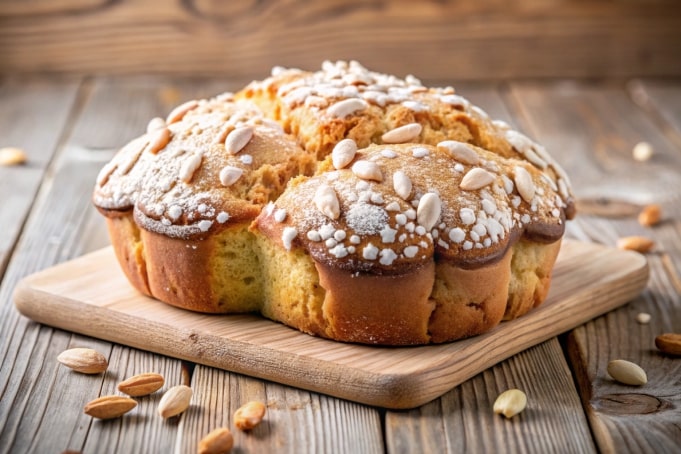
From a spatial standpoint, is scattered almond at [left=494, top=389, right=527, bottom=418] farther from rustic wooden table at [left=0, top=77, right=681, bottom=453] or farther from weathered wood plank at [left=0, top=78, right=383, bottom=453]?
weathered wood plank at [left=0, top=78, right=383, bottom=453]

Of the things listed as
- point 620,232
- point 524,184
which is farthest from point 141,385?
point 620,232

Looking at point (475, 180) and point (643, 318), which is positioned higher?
point (475, 180)

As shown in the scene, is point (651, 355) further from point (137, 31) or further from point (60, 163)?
point (137, 31)

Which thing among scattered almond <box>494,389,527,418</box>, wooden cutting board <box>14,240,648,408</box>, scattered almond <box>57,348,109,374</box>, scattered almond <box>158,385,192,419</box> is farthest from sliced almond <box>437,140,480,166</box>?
scattered almond <box>57,348,109,374</box>

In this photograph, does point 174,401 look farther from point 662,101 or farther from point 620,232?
point 662,101

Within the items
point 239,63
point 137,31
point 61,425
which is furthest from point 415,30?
point 61,425
